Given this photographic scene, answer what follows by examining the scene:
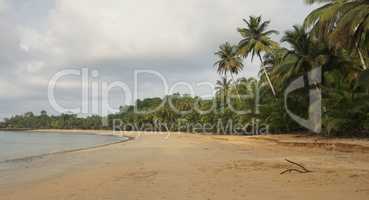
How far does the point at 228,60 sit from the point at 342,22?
38.2 m

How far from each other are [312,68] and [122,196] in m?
28.1

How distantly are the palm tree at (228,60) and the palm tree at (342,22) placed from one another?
33.6 m

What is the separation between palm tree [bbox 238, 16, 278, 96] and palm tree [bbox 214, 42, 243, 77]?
40.5ft

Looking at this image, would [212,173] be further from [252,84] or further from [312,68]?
[252,84]

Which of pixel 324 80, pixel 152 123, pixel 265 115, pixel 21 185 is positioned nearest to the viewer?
pixel 21 185

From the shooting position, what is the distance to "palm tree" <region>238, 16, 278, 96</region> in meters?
43.5

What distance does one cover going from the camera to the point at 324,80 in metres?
33.7

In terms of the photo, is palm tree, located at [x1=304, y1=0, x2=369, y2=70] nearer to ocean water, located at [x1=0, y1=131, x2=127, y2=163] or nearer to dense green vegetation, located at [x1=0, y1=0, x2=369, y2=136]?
dense green vegetation, located at [x1=0, y1=0, x2=369, y2=136]

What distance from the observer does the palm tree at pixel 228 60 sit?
188ft

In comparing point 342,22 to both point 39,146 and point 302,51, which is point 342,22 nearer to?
point 302,51

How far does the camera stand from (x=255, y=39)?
4403 cm

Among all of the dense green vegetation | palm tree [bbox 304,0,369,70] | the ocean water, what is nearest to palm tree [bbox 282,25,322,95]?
the dense green vegetation

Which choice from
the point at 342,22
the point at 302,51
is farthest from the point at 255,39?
the point at 342,22

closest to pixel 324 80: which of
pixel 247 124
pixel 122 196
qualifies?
pixel 247 124
